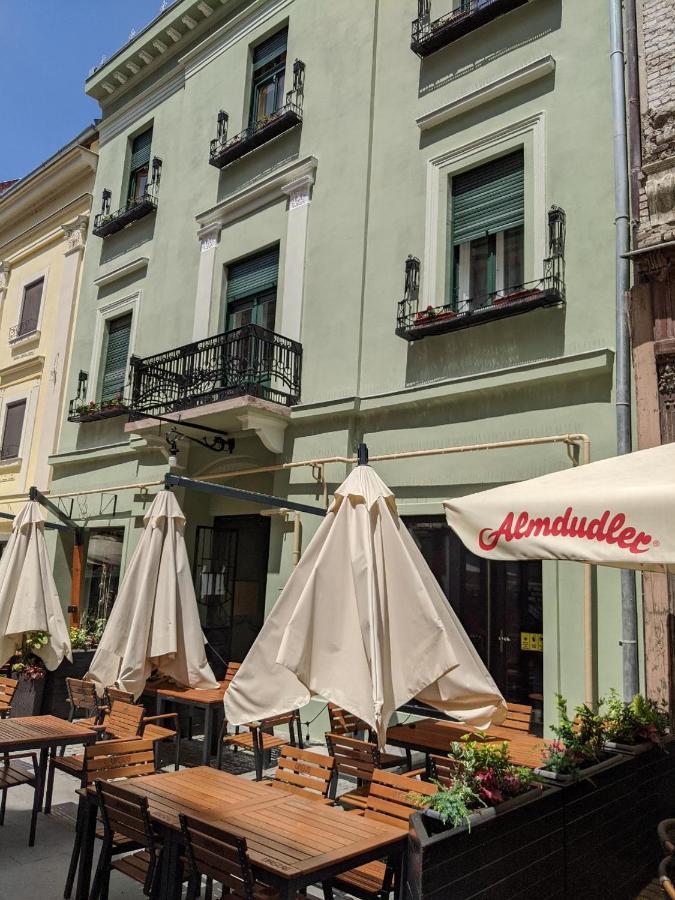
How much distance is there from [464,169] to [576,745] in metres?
7.68

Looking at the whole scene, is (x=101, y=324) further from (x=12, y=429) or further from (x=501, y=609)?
(x=501, y=609)

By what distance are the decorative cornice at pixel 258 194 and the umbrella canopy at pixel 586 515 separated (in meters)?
8.58

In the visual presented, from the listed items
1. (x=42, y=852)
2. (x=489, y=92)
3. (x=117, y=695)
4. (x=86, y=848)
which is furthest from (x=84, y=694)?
(x=489, y=92)

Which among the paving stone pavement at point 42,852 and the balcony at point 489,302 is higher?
the balcony at point 489,302

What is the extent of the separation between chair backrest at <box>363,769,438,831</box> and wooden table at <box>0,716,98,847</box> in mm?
2800

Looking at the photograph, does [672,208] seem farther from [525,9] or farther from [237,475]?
[237,475]

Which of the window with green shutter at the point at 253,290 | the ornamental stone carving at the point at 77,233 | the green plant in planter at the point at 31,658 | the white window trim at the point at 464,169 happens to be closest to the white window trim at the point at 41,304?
the ornamental stone carving at the point at 77,233

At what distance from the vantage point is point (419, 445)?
936 centimetres

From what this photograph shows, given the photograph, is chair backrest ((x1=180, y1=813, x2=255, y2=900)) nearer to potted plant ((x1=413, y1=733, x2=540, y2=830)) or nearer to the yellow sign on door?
potted plant ((x1=413, y1=733, x2=540, y2=830))

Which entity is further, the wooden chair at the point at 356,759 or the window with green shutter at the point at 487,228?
the window with green shutter at the point at 487,228

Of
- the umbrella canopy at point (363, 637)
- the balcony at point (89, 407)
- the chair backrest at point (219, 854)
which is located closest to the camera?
the chair backrest at point (219, 854)

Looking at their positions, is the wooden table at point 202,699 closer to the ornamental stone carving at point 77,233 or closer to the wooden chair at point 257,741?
the wooden chair at point 257,741

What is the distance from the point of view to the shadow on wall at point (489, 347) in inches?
329

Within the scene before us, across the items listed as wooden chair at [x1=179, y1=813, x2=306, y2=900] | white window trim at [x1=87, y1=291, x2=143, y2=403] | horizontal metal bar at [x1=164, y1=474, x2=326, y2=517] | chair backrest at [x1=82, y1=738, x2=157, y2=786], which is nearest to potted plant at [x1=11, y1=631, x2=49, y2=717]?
horizontal metal bar at [x1=164, y1=474, x2=326, y2=517]
